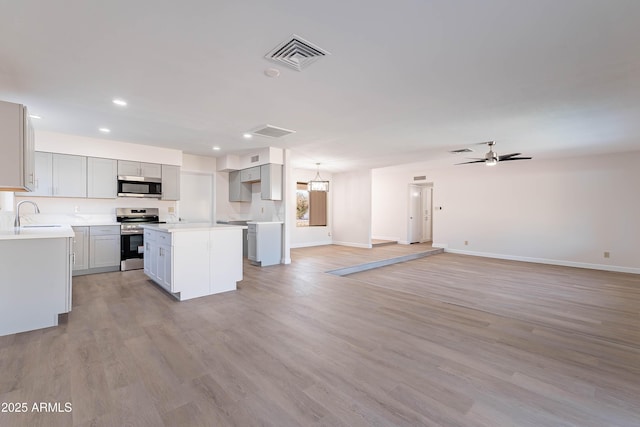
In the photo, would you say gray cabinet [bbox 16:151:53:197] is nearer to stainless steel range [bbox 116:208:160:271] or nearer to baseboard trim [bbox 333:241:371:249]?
stainless steel range [bbox 116:208:160:271]

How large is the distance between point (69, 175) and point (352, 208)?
22.9ft

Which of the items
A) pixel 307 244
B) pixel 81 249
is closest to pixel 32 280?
pixel 81 249

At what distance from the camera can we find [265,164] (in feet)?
20.3

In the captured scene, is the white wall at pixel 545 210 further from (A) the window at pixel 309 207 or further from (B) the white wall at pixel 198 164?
(B) the white wall at pixel 198 164

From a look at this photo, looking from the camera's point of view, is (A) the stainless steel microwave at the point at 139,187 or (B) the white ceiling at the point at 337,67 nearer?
(B) the white ceiling at the point at 337,67

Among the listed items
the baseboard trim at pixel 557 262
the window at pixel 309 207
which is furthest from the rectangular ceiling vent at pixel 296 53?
the baseboard trim at pixel 557 262

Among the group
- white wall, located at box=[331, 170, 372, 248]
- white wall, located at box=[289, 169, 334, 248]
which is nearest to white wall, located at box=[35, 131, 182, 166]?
white wall, located at box=[289, 169, 334, 248]

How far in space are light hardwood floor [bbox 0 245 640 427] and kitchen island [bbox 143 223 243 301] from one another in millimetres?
211

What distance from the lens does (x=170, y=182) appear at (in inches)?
239

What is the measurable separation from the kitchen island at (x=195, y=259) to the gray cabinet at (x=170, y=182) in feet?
5.92

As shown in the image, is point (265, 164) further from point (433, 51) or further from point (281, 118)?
point (433, 51)

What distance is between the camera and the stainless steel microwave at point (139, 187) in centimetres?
551

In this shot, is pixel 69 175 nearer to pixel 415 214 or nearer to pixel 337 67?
pixel 337 67

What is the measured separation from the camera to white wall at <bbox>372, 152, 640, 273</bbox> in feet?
19.6
